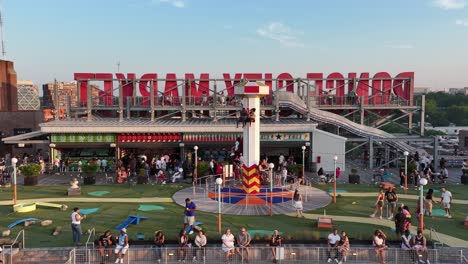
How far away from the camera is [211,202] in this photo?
77.8ft

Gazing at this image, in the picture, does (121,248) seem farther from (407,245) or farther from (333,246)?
(407,245)

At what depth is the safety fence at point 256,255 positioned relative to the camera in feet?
46.1

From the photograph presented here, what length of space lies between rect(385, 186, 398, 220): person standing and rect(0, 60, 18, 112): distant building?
5927cm

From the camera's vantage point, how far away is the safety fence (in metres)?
14.0

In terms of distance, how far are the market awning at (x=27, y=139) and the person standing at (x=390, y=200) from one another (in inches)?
1191

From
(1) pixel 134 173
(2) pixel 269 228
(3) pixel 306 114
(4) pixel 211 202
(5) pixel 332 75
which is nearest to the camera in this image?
(2) pixel 269 228

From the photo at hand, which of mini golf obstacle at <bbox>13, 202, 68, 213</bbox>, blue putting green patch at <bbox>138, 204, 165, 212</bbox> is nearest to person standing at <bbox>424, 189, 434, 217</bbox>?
blue putting green patch at <bbox>138, 204, 165, 212</bbox>

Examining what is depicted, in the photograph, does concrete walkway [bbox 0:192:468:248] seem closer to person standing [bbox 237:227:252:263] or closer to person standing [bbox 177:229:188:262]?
person standing [bbox 237:227:252:263]

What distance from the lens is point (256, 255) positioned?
47.2 ft

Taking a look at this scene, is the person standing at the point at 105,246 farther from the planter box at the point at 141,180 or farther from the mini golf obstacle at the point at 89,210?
the planter box at the point at 141,180

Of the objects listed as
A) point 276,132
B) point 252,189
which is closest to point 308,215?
point 252,189

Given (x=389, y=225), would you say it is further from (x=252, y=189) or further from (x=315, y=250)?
(x=252, y=189)

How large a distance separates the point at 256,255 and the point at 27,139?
3116 centimetres

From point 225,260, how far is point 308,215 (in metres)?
8.11
